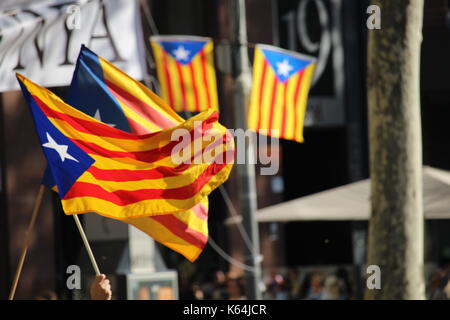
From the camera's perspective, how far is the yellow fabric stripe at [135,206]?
25.7 ft

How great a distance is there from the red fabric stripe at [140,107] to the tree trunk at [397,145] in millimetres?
2390

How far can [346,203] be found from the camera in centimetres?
1465

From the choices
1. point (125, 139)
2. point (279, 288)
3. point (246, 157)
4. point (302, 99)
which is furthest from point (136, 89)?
point (279, 288)

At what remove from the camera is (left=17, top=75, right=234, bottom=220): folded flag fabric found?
800 centimetres

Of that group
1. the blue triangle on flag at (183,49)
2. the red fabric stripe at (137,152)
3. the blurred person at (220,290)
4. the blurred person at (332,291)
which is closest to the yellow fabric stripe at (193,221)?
the red fabric stripe at (137,152)

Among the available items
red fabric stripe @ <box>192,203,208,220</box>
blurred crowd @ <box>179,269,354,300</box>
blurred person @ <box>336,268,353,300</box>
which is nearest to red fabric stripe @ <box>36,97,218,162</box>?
red fabric stripe @ <box>192,203,208,220</box>

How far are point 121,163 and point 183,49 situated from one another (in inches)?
267

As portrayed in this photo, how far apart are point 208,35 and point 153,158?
14257 mm

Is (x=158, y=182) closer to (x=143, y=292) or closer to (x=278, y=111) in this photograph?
(x=278, y=111)

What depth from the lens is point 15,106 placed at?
19.6 m

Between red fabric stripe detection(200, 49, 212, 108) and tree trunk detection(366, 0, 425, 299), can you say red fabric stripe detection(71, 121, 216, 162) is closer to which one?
tree trunk detection(366, 0, 425, 299)

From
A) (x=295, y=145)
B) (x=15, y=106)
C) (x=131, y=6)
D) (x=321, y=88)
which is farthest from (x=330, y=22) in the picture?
(x=131, y=6)

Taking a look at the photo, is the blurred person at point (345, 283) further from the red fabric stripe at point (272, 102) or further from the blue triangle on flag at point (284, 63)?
the blue triangle on flag at point (284, 63)

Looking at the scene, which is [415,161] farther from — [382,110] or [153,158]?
[153,158]
